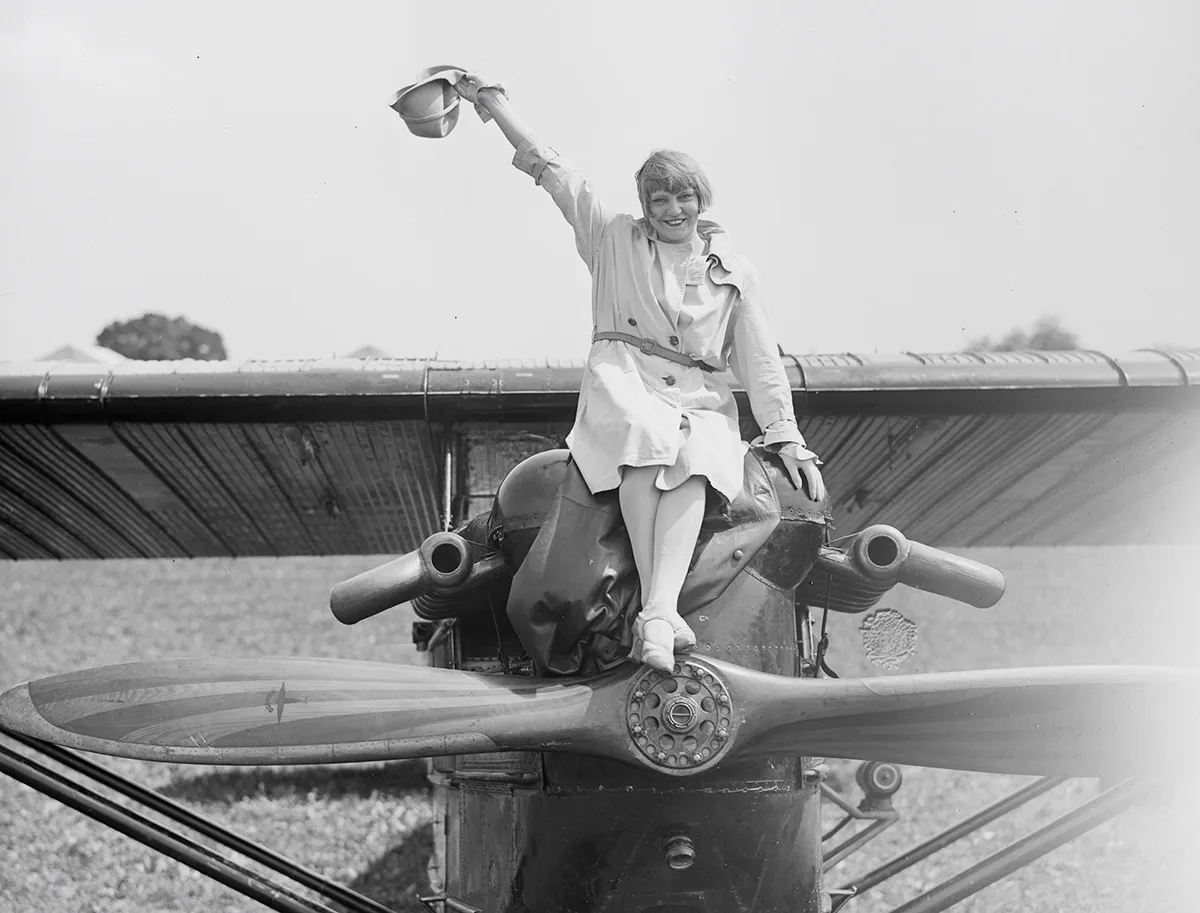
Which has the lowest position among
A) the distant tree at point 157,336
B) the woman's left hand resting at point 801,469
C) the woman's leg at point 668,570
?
the woman's leg at point 668,570

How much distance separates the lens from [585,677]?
3.57 meters

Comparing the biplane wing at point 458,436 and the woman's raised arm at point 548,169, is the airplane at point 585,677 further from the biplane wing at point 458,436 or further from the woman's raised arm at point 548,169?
the woman's raised arm at point 548,169

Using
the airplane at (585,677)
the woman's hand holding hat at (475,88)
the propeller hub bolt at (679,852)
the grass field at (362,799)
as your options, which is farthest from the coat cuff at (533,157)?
the grass field at (362,799)

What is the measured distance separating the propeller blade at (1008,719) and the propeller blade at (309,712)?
58 centimetres

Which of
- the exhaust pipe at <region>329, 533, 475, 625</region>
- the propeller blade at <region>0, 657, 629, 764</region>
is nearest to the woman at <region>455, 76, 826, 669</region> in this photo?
the propeller blade at <region>0, 657, 629, 764</region>

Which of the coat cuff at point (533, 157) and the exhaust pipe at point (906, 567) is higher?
the coat cuff at point (533, 157)

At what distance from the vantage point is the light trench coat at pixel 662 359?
3.51m

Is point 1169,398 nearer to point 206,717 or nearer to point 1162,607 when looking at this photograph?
point 206,717

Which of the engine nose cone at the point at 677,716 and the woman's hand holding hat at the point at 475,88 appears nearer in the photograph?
the engine nose cone at the point at 677,716

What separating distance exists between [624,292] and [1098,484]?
3.98m

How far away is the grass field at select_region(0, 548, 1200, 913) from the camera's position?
8828 mm

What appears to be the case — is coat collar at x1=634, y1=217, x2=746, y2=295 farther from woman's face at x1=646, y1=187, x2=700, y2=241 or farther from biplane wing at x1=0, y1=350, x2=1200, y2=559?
biplane wing at x1=0, y1=350, x2=1200, y2=559

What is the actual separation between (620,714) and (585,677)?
183 millimetres

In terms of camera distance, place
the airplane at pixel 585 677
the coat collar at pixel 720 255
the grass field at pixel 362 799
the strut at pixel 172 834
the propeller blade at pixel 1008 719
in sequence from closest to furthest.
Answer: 1. the airplane at pixel 585 677
2. the propeller blade at pixel 1008 719
3. the coat collar at pixel 720 255
4. the strut at pixel 172 834
5. the grass field at pixel 362 799
